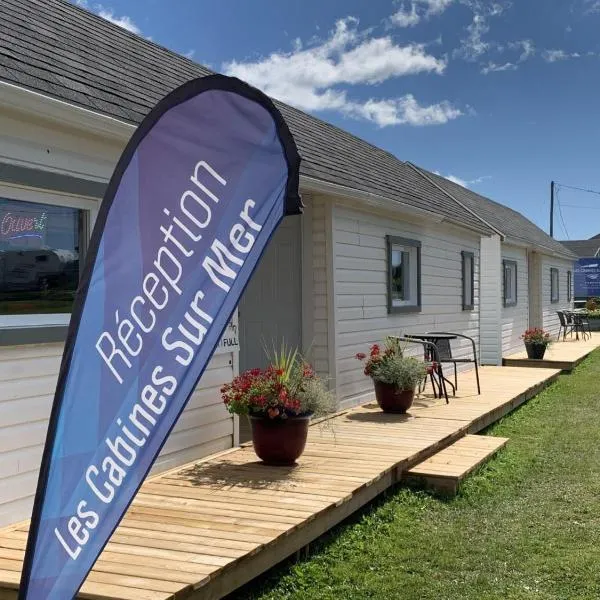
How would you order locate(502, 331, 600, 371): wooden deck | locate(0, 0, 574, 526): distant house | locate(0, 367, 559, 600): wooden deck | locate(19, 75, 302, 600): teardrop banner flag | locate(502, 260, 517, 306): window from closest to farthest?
locate(19, 75, 302, 600): teardrop banner flag
locate(0, 367, 559, 600): wooden deck
locate(0, 0, 574, 526): distant house
locate(502, 331, 600, 371): wooden deck
locate(502, 260, 517, 306): window

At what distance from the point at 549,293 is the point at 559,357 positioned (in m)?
6.69

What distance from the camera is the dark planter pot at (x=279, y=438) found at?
17.6ft

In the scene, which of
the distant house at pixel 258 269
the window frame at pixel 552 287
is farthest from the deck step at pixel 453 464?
the window frame at pixel 552 287

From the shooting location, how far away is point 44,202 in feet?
14.6

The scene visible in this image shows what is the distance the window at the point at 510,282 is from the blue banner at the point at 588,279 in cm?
2245

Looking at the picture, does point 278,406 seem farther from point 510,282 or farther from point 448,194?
point 510,282

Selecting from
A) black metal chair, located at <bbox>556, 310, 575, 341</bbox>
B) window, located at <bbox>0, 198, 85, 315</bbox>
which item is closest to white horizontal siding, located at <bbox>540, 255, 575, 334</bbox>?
black metal chair, located at <bbox>556, 310, 575, 341</bbox>

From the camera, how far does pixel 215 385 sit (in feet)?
19.7

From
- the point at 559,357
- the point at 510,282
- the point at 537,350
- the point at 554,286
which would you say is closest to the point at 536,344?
the point at 537,350

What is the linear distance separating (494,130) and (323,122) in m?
20.9

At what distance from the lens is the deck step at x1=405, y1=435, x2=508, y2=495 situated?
5742 mm

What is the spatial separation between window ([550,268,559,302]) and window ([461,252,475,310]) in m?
9.69

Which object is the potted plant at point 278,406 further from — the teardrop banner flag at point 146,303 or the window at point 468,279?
the window at point 468,279

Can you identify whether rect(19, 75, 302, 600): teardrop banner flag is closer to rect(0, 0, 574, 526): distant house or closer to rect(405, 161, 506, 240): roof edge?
rect(0, 0, 574, 526): distant house
